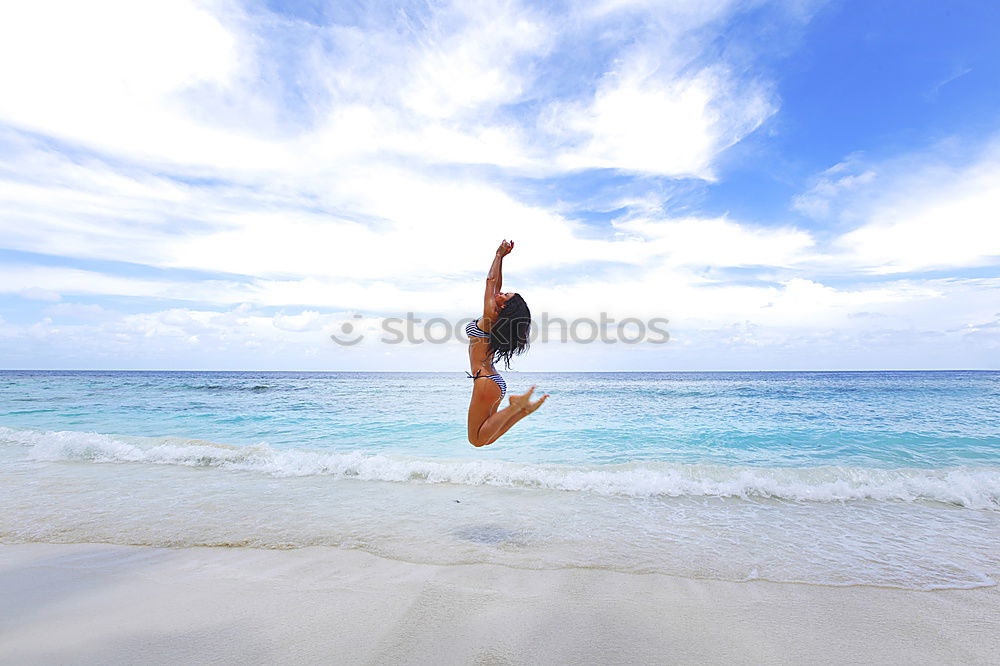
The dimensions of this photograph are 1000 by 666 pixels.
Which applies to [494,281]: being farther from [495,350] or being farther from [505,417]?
[505,417]

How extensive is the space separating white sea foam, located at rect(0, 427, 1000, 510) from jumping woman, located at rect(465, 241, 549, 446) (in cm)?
324

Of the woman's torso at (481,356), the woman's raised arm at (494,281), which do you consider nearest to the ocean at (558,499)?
the woman's torso at (481,356)

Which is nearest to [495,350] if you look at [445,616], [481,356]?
[481,356]

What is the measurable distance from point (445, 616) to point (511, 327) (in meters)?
2.29

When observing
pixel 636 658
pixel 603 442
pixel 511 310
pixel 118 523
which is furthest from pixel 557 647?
pixel 603 442

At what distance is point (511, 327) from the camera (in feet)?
15.0

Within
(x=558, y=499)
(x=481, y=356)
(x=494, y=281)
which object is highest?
(x=494, y=281)

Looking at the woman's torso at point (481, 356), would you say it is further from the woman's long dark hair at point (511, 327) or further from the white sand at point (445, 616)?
the white sand at point (445, 616)

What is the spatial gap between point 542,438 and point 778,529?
736cm

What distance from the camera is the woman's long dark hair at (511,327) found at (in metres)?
4.52

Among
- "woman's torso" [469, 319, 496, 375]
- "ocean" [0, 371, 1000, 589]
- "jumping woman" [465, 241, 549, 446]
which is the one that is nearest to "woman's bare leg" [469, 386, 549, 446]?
"jumping woman" [465, 241, 549, 446]

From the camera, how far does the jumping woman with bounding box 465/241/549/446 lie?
4.44 metres

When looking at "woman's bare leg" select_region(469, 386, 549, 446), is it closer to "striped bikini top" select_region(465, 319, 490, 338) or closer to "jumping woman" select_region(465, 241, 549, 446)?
"jumping woman" select_region(465, 241, 549, 446)

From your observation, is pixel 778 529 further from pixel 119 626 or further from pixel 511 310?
pixel 119 626
